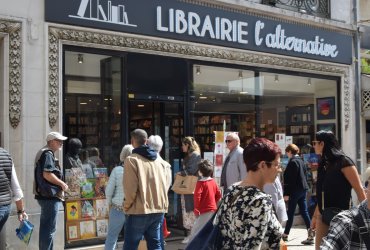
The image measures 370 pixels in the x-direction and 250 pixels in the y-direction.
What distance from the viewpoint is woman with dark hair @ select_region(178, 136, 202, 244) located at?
8977mm

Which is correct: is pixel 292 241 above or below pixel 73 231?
below

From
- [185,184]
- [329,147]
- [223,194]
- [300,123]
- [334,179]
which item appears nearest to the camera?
[334,179]

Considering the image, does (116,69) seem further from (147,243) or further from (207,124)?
(147,243)

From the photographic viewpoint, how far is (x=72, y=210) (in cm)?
816

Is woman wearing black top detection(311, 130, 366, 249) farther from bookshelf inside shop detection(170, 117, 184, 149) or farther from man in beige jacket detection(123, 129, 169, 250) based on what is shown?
bookshelf inside shop detection(170, 117, 184, 149)

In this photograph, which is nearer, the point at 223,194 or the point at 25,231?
the point at 25,231

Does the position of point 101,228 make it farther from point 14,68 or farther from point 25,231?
point 14,68

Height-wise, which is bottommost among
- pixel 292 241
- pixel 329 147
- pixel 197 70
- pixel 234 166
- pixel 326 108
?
pixel 292 241

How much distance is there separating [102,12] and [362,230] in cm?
674

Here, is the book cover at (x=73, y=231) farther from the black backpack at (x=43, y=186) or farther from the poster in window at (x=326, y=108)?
the poster in window at (x=326, y=108)

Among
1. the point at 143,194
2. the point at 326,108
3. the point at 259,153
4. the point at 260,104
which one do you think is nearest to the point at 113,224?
the point at 143,194

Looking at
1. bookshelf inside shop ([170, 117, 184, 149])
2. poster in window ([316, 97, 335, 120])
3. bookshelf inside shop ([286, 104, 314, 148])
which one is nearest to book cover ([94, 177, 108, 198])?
bookshelf inside shop ([170, 117, 184, 149])

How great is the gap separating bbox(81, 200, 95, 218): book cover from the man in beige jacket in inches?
98.9

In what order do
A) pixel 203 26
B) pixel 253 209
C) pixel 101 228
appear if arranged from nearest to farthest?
pixel 253 209, pixel 101 228, pixel 203 26
